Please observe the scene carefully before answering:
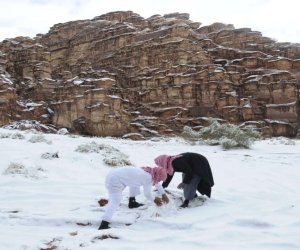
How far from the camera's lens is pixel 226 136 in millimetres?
18828

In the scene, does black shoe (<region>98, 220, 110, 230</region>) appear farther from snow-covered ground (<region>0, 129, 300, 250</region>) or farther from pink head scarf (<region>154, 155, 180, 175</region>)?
pink head scarf (<region>154, 155, 180, 175</region>)

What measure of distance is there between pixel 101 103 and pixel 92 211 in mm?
30111

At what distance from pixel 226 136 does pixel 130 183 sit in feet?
43.9

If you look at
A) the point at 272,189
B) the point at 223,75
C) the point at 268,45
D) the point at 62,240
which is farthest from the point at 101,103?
the point at 62,240

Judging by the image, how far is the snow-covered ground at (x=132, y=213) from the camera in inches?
187

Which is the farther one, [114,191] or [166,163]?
[166,163]

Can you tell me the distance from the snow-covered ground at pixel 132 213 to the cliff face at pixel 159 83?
84.5 ft

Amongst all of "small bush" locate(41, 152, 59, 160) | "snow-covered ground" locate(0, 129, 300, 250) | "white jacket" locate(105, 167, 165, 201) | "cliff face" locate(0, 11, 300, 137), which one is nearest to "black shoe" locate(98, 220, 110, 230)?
"snow-covered ground" locate(0, 129, 300, 250)

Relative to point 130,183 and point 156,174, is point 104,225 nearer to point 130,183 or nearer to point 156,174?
point 130,183

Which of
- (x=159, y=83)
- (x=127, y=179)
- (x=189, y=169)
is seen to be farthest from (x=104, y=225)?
(x=159, y=83)

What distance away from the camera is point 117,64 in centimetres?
4934

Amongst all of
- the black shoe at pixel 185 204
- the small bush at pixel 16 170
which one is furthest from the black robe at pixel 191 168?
the small bush at pixel 16 170

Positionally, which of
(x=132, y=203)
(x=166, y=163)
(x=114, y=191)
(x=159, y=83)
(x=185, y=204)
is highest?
(x=159, y=83)

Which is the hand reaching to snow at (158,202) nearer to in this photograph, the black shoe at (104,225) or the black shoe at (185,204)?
the black shoe at (185,204)
